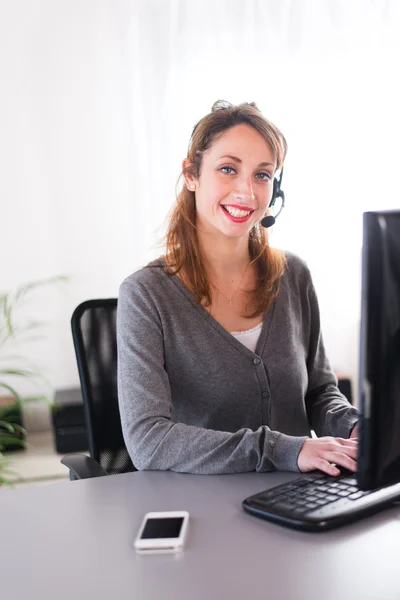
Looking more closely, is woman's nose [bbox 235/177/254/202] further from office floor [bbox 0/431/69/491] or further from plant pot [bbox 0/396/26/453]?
plant pot [bbox 0/396/26/453]

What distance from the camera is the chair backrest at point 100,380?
160 centimetres

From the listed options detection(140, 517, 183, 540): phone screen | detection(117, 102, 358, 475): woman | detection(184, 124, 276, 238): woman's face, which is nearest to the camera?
detection(140, 517, 183, 540): phone screen

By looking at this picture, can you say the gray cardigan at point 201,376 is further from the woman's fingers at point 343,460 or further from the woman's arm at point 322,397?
the woman's fingers at point 343,460

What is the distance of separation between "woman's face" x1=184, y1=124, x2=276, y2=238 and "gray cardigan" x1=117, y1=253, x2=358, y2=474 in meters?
0.20

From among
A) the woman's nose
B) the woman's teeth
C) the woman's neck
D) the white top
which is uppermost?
the woman's nose

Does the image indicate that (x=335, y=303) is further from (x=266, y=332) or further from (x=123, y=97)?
(x=266, y=332)

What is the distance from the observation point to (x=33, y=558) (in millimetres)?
→ 917

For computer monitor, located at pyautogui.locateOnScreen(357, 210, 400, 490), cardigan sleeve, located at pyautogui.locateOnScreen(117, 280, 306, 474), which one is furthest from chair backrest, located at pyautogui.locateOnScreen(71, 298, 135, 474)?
computer monitor, located at pyautogui.locateOnScreen(357, 210, 400, 490)

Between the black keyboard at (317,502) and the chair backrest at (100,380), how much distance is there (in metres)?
0.66

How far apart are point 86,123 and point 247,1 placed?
107 cm

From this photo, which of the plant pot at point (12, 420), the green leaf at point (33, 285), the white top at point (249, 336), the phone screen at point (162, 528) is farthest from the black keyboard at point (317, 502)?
the green leaf at point (33, 285)

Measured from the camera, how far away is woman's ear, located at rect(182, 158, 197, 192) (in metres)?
1.64

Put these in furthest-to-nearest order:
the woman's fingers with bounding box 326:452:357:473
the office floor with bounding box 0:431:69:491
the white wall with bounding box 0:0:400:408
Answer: the white wall with bounding box 0:0:400:408 → the office floor with bounding box 0:431:69:491 → the woman's fingers with bounding box 326:452:357:473

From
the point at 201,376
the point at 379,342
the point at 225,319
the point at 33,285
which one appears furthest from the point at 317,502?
the point at 33,285
